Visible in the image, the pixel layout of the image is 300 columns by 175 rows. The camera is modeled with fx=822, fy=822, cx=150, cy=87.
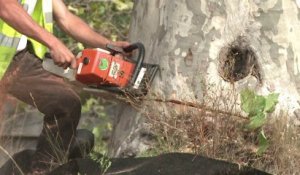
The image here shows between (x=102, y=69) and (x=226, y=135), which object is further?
(x=102, y=69)

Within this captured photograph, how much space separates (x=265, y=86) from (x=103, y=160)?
1.30m

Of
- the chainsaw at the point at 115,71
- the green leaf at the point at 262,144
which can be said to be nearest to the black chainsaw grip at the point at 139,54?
the chainsaw at the point at 115,71

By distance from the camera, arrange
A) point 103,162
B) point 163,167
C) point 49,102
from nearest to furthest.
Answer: point 163,167 → point 103,162 → point 49,102

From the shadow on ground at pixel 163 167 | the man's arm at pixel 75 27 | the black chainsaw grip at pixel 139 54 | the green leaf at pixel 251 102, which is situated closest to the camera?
the shadow on ground at pixel 163 167

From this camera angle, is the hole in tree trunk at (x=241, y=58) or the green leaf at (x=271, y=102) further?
the hole in tree trunk at (x=241, y=58)

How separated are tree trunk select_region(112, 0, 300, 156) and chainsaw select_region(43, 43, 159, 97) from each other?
0.33ft

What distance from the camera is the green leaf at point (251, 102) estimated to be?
16.5 feet

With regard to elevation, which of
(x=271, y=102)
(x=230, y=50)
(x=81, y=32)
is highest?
(x=230, y=50)

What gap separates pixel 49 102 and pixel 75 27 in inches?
30.7

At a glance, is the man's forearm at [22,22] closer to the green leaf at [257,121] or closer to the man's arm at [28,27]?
the man's arm at [28,27]

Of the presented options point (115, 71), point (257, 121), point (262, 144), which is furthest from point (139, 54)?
point (262, 144)

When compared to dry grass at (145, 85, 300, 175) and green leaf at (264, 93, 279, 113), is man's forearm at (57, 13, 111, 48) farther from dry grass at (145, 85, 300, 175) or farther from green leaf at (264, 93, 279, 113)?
green leaf at (264, 93, 279, 113)

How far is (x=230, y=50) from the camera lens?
216 inches

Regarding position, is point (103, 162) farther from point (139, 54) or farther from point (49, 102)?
point (139, 54)
